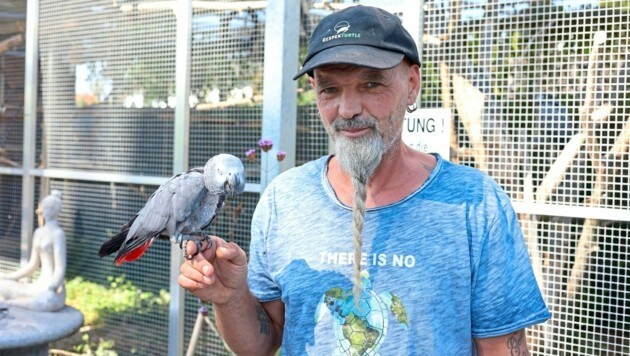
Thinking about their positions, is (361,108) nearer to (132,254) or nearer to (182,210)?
(182,210)

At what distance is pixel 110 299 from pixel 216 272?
9.35ft

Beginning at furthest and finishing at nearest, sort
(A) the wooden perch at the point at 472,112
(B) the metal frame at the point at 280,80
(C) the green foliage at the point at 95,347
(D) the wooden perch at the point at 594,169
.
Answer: (C) the green foliage at the point at 95,347
(B) the metal frame at the point at 280,80
(A) the wooden perch at the point at 472,112
(D) the wooden perch at the point at 594,169

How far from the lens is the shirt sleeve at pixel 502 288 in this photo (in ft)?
4.06

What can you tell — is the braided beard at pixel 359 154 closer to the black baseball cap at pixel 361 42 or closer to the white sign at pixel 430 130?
the black baseball cap at pixel 361 42

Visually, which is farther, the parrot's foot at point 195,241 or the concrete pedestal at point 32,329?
the concrete pedestal at point 32,329

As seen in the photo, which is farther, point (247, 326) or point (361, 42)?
point (247, 326)

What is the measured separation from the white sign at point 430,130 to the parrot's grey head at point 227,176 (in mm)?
1353

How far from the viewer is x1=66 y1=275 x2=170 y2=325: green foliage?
365 centimetres

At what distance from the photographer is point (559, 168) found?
2.47m

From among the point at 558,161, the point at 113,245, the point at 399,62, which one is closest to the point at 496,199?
the point at 399,62

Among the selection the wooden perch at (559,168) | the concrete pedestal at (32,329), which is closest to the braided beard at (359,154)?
the wooden perch at (559,168)

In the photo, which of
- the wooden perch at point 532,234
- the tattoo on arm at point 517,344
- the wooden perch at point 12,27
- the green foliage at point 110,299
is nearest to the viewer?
the tattoo on arm at point 517,344

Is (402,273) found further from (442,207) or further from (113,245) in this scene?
(113,245)

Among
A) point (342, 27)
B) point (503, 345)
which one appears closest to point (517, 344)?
point (503, 345)
